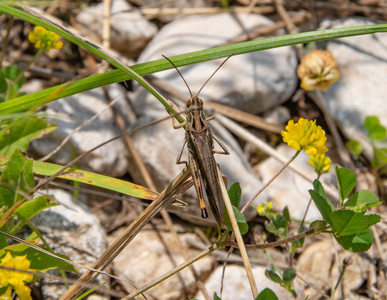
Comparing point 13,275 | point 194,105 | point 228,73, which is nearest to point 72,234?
point 13,275

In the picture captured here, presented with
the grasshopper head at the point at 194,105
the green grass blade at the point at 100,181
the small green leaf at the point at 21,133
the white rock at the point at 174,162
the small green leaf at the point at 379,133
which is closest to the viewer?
the grasshopper head at the point at 194,105

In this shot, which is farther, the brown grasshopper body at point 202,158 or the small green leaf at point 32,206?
the small green leaf at point 32,206

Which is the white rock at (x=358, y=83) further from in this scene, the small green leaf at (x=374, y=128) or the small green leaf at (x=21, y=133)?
the small green leaf at (x=21, y=133)

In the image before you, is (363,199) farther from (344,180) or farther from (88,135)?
(88,135)

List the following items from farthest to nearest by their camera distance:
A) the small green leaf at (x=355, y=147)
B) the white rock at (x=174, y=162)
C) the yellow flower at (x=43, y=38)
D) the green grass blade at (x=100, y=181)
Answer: the small green leaf at (x=355, y=147), the white rock at (x=174, y=162), the yellow flower at (x=43, y=38), the green grass blade at (x=100, y=181)

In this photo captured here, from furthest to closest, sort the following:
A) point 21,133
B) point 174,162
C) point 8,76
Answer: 1. point 174,162
2. point 8,76
3. point 21,133

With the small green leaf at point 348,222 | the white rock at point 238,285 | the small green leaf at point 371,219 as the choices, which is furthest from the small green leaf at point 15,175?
the small green leaf at point 371,219

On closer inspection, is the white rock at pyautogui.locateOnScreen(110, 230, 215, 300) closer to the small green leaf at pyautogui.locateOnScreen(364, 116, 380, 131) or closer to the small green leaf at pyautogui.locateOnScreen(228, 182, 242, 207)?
the small green leaf at pyautogui.locateOnScreen(228, 182, 242, 207)
